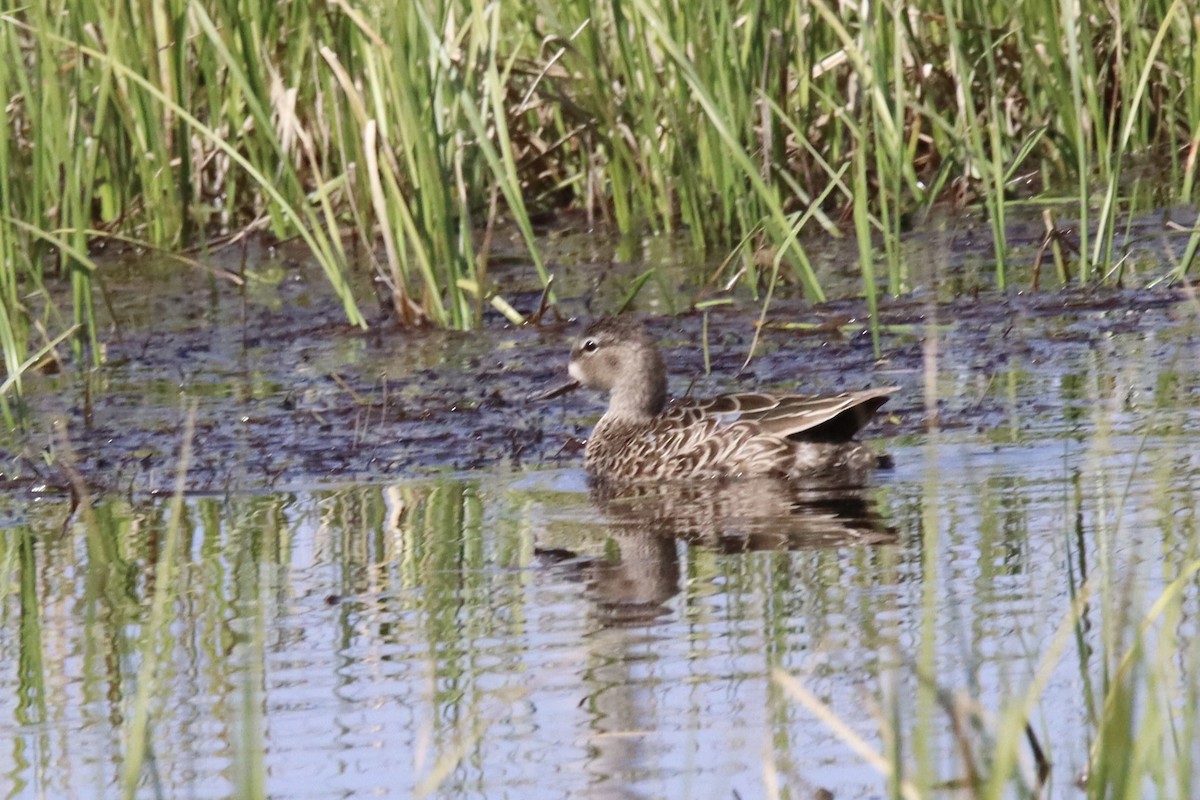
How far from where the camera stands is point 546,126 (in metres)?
11.5

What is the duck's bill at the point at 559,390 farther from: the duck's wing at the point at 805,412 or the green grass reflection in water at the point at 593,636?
the green grass reflection in water at the point at 593,636

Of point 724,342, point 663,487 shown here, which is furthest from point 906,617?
point 724,342

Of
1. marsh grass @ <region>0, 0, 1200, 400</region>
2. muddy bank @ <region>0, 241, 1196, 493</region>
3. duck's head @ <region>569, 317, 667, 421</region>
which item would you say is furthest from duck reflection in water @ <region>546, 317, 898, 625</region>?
marsh grass @ <region>0, 0, 1200, 400</region>

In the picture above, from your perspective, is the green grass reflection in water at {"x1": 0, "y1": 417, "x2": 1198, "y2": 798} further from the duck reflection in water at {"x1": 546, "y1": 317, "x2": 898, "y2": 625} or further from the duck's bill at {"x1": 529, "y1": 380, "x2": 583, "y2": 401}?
the duck's bill at {"x1": 529, "y1": 380, "x2": 583, "y2": 401}

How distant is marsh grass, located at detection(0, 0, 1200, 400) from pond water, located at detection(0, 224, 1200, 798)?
1.35ft

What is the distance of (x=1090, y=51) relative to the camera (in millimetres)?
9453

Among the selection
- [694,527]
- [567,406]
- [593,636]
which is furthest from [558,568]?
[567,406]

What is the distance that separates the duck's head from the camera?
790cm

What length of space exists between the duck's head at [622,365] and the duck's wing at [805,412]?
2.69 ft

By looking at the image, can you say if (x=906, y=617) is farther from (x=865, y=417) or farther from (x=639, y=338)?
(x=639, y=338)

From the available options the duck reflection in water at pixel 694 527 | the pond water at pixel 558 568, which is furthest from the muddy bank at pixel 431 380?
the duck reflection in water at pixel 694 527

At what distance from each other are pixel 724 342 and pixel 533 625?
3.97 m

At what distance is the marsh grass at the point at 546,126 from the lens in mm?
8359

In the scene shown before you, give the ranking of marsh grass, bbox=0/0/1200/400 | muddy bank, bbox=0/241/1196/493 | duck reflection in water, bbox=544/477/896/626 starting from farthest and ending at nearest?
marsh grass, bbox=0/0/1200/400 < muddy bank, bbox=0/241/1196/493 < duck reflection in water, bbox=544/477/896/626
